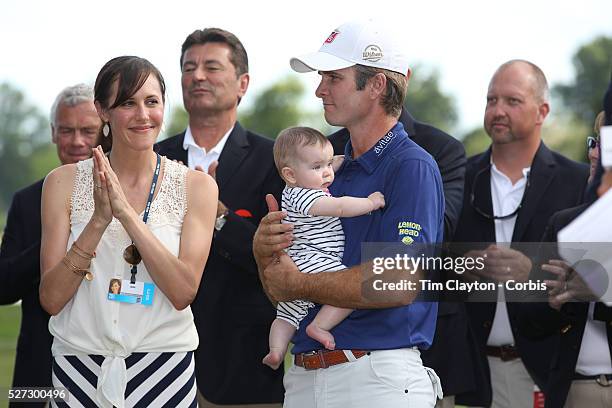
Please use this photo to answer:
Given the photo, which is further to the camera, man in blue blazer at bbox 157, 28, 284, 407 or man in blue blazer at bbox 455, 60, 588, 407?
man in blue blazer at bbox 455, 60, 588, 407

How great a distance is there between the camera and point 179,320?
4.46 m

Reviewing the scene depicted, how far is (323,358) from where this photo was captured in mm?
4168

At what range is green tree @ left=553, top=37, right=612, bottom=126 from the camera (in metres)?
89.6

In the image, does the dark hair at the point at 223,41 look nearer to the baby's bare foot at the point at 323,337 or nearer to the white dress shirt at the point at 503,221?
the white dress shirt at the point at 503,221

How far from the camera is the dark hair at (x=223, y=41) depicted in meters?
6.50

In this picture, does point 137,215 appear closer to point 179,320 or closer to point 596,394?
point 179,320

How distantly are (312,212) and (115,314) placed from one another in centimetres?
98

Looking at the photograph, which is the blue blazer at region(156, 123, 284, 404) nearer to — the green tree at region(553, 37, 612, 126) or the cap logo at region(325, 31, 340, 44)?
the cap logo at region(325, 31, 340, 44)

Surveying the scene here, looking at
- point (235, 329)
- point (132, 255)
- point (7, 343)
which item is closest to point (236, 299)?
point (235, 329)

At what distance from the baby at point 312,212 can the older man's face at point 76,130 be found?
7.08ft

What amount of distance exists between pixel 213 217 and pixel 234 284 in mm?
1226

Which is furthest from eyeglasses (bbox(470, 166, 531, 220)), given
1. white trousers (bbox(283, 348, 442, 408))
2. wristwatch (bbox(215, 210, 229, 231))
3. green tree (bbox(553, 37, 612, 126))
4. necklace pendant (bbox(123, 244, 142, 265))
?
green tree (bbox(553, 37, 612, 126))

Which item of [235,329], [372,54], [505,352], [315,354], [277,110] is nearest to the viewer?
[315,354]

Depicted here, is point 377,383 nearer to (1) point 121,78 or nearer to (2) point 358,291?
(2) point 358,291
